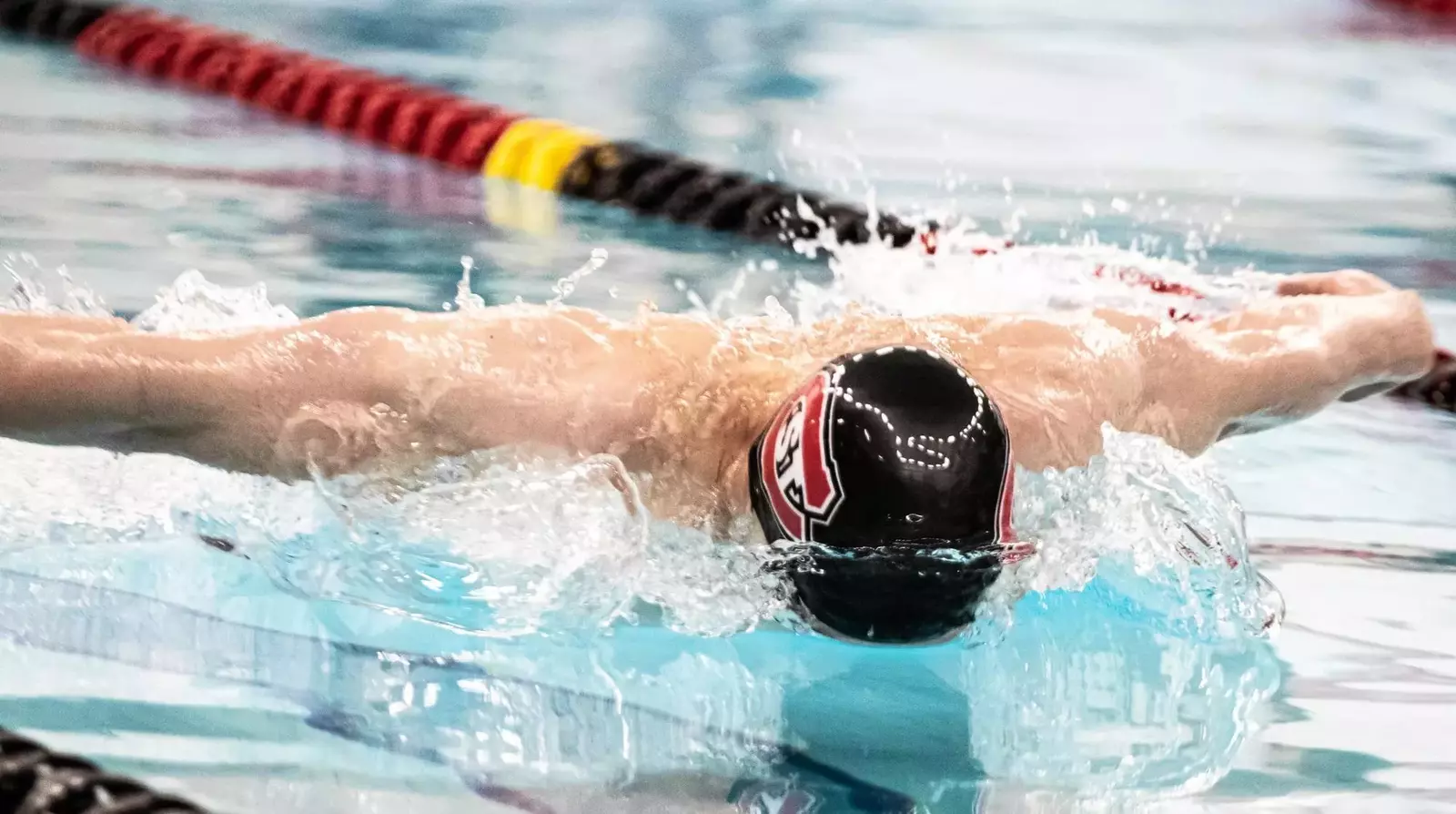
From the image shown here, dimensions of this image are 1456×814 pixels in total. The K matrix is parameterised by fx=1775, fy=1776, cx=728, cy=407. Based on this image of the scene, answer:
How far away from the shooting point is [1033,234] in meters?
4.71

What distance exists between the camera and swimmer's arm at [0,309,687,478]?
6.95 ft

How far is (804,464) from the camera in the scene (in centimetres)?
212

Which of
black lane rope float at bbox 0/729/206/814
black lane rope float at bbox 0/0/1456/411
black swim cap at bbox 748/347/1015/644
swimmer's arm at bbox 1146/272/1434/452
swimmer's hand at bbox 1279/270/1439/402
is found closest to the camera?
black lane rope float at bbox 0/729/206/814

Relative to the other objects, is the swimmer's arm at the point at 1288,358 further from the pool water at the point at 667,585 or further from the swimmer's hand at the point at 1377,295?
the pool water at the point at 667,585

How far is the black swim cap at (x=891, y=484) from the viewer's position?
2.09m

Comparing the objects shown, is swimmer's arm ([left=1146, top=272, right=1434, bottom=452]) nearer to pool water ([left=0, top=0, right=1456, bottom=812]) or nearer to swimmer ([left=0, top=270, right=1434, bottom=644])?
swimmer ([left=0, top=270, right=1434, bottom=644])

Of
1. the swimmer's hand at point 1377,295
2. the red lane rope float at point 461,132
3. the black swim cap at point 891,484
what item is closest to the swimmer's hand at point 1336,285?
the swimmer's hand at point 1377,295

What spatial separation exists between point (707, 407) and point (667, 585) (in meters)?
0.27

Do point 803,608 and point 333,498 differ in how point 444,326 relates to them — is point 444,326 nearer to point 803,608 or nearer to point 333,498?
point 333,498

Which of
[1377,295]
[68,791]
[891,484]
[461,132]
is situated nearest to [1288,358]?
[1377,295]

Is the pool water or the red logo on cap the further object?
the pool water

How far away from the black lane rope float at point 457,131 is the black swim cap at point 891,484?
6.65 ft

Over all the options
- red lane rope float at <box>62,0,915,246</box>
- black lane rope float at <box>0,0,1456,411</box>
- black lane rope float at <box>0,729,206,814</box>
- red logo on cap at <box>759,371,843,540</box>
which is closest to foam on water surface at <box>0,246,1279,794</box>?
red logo on cap at <box>759,371,843,540</box>

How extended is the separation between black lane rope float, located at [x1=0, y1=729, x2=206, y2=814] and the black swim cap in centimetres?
77
